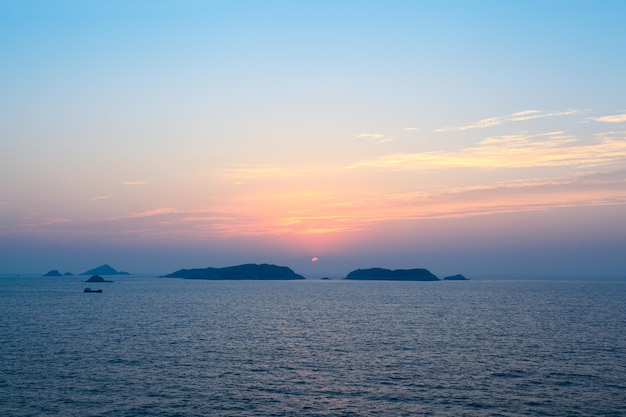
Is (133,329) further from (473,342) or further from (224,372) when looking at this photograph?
(473,342)

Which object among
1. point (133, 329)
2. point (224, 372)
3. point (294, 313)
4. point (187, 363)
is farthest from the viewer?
point (294, 313)

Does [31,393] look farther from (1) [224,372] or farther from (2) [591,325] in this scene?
(2) [591,325]

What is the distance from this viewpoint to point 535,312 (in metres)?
156

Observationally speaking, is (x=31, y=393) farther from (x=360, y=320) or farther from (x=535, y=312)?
(x=535, y=312)

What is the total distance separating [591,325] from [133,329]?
9615 centimetres

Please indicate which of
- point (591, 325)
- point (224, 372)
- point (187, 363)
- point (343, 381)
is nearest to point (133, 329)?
point (187, 363)

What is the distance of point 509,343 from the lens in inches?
3659

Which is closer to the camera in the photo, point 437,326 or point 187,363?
point 187,363

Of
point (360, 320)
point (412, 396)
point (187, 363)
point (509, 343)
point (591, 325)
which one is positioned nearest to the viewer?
point (412, 396)

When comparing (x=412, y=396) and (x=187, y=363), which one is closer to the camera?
(x=412, y=396)

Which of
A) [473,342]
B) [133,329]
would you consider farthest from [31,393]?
[473,342]

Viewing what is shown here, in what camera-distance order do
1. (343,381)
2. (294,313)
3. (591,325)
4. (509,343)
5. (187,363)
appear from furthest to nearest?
(294,313)
(591,325)
(509,343)
(187,363)
(343,381)

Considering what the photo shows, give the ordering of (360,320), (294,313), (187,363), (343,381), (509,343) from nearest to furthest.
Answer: (343,381) < (187,363) < (509,343) < (360,320) < (294,313)

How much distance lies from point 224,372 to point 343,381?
1526cm
